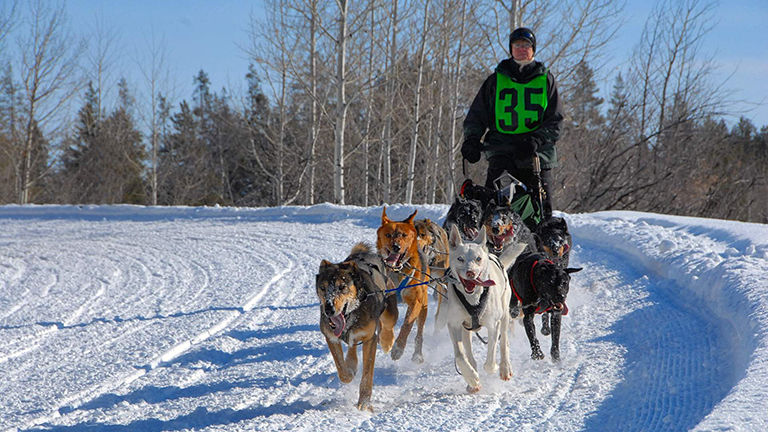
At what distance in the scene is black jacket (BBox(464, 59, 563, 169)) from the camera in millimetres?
5316

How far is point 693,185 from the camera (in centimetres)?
1984

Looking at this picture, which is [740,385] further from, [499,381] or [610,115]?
[610,115]

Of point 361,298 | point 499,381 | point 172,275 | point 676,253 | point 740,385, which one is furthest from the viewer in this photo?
point 172,275

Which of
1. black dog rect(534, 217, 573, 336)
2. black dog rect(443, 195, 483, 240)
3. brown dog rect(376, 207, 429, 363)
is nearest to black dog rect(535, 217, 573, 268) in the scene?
black dog rect(534, 217, 573, 336)

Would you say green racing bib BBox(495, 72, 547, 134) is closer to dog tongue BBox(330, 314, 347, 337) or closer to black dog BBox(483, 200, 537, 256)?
black dog BBox(483, 200, 537, 256)

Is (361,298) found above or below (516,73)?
below

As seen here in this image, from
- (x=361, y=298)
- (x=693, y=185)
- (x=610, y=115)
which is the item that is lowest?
(x=361, y=298)

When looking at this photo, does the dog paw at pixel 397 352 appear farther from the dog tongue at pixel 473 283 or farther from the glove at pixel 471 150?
the glove at pixel 471 150

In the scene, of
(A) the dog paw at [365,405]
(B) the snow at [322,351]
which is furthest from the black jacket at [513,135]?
(A) the dog paw at [365,405]

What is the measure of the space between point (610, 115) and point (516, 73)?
57.4ft

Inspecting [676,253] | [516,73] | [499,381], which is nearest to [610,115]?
[676,253]

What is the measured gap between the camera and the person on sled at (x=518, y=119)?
530 centimetres

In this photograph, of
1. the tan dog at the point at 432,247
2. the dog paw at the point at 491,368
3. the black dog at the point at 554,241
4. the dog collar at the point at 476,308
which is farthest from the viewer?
the tan dog at the point at 432,247

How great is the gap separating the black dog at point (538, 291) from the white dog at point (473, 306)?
0.29 metres
